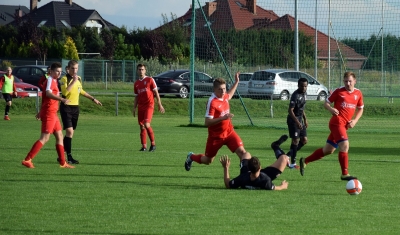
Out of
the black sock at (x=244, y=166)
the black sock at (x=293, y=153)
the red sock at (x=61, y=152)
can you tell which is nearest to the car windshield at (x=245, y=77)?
the black sock at (x=293, y=153)

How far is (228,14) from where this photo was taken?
30.5 meters

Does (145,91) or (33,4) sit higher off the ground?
(33,4)

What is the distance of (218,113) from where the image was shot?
42.7ft

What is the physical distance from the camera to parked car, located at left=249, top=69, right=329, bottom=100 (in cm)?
3225

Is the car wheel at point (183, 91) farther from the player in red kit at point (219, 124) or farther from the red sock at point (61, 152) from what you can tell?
the player in red kit at point (219, 124)

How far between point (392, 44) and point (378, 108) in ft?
32.8

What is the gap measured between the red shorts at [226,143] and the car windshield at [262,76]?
19.5 metres

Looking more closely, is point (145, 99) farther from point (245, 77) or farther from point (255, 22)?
point (245, 77)

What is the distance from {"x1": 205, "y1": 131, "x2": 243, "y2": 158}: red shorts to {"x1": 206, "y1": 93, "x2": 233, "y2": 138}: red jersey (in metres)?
0.07

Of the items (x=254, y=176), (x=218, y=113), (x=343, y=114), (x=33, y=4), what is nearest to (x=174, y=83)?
(x=343, y=114)

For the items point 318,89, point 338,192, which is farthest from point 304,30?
point 338,192

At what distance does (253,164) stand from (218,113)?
1.91 metres

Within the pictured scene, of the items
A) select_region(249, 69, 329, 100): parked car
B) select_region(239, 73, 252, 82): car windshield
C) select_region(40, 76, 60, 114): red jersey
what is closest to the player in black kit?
select_region(40, 76, 60, 114): red jersey

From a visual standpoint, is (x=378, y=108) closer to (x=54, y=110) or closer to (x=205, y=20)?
(x=205, y=20)
